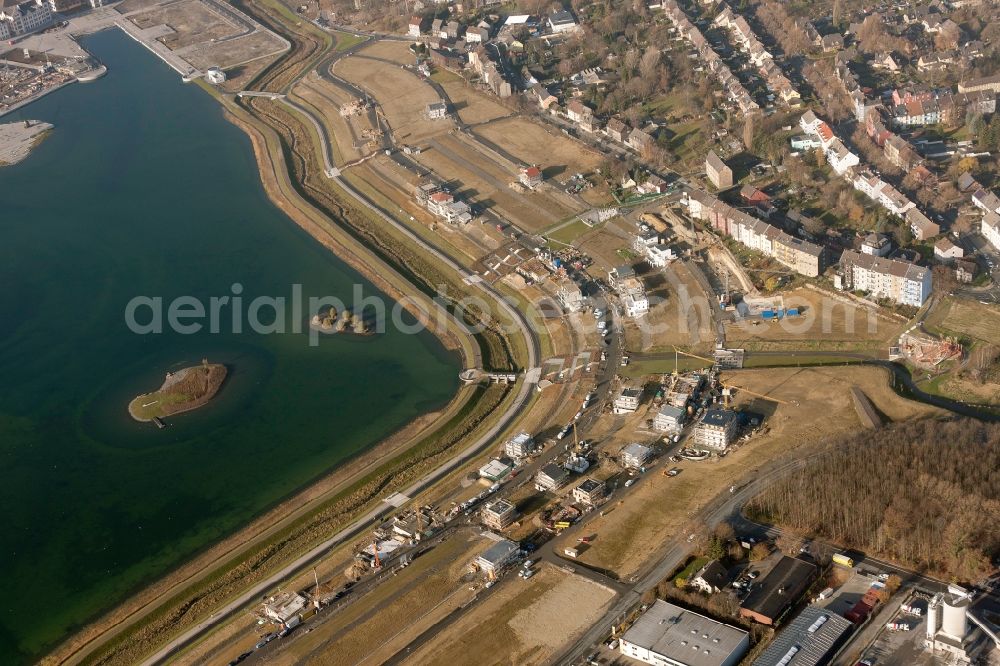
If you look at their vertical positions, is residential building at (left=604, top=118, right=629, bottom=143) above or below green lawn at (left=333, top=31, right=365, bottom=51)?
below

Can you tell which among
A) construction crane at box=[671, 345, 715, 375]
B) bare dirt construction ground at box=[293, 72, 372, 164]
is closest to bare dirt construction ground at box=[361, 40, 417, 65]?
bare dirt construction ground at box=[293, 72, 372, 164]

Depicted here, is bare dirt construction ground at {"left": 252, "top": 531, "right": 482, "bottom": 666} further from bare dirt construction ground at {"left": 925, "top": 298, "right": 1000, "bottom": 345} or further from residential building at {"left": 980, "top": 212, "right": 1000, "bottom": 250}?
residential building at {"left": 980, "top": 212, "right": 1000, "bottom": 250}

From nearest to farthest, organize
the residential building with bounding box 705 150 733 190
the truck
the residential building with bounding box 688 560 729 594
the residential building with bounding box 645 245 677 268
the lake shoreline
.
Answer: the residential building with bounding box 688 560 729 594 → the truck → the lake shoreline → the residential building with bounding box 645 245 677 268 → the residential building with bounding box 705 150 733 190

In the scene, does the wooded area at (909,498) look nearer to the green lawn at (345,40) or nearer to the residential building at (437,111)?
the residential building at (437,111)

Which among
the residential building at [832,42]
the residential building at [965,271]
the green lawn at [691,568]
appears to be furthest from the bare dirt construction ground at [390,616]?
the residential building at [832,42]

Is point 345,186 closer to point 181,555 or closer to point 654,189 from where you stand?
point 654,189

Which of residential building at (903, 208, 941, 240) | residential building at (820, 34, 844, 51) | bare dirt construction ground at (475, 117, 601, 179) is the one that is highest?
residential building at (820, 34, 844, 51)

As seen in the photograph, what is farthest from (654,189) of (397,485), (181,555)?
(181,555)
